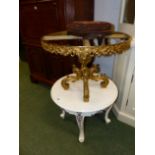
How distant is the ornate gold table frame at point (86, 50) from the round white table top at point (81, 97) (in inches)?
1.9

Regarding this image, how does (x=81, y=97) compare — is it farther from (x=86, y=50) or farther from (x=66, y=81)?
(x=86, y=50)

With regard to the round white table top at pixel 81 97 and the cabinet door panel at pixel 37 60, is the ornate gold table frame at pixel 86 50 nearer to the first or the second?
the round white table top at pixel 81 97

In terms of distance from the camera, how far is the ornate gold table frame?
93cm

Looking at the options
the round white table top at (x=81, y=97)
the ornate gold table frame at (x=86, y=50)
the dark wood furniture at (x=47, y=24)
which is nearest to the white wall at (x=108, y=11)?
the dark wood furniture at (x=47, y=24)

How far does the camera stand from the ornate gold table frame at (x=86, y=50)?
36.4 inches

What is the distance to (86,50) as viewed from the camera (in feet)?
3.02

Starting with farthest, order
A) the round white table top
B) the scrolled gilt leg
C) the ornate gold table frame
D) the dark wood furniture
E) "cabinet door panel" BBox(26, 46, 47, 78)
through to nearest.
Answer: "cabinet door panel" BBox(26, 46, 47, 78)
the dark wood furniture
the scrolled gilt leg
the round white table top
the ornate gold table frame

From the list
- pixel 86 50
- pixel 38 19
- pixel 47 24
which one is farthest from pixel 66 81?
pixel 38 19

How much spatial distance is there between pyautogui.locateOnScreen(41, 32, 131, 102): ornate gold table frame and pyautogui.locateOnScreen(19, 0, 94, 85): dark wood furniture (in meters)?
0.35

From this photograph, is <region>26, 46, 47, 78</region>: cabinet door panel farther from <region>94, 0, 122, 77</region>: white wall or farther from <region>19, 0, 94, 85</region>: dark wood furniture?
<region>94, 0, 122, 77</region>: white wall

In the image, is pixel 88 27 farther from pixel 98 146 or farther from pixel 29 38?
pixel 29 38

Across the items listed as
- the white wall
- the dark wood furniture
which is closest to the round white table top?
the dark wood furniture
